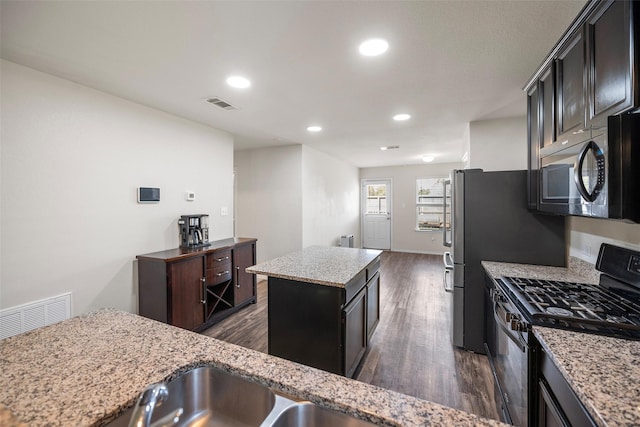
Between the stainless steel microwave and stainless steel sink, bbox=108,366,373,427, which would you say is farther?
the stainless steel microwave

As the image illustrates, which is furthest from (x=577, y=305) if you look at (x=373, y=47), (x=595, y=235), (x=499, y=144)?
(x=499, y=144)

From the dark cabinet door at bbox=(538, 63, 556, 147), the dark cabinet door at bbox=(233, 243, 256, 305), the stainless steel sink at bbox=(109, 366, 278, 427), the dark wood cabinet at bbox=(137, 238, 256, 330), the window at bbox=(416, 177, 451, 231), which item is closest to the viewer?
the stainless steel sink at bbox=(109, 366, 278, 427)

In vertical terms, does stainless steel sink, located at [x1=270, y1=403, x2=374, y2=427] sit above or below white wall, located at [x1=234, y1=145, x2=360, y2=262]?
below

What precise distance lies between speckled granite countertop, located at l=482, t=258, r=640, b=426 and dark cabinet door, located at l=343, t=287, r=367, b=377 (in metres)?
1.11

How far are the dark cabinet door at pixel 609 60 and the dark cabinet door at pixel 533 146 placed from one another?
75cm

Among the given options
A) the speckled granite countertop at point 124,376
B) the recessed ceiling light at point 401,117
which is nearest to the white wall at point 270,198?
the recessed ceiling light at point 401,117

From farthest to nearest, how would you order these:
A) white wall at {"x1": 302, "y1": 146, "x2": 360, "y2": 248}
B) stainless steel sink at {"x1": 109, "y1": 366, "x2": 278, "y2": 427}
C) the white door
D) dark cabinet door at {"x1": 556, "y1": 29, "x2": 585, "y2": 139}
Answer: the white door → white wall at {"x1": 302, "y1": 146, "x2": 360, "y2": 248} → dark cabinet door at {"x1": 556, "y1": 29, "x2": 585, "y2": 139} → stainless steel sink at {"x1": 109, "y1": 366, "x2": 278, "y2": 427}

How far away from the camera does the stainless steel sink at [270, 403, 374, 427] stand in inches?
27.1

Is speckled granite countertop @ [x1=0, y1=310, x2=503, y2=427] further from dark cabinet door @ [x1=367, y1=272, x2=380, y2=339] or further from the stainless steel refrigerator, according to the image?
the stainless steel refrigerator

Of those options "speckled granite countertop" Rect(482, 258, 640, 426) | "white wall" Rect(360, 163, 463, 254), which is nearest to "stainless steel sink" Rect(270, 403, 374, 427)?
"speckled granite countertop" Rect(482, 258, 640, 426)

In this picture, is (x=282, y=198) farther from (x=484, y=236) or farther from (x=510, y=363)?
(x=510, y=363)

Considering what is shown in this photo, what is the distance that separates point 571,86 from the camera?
1.51 m

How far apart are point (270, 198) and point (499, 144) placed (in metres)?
3.61

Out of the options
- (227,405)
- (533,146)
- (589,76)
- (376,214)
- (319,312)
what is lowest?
(319,312)
